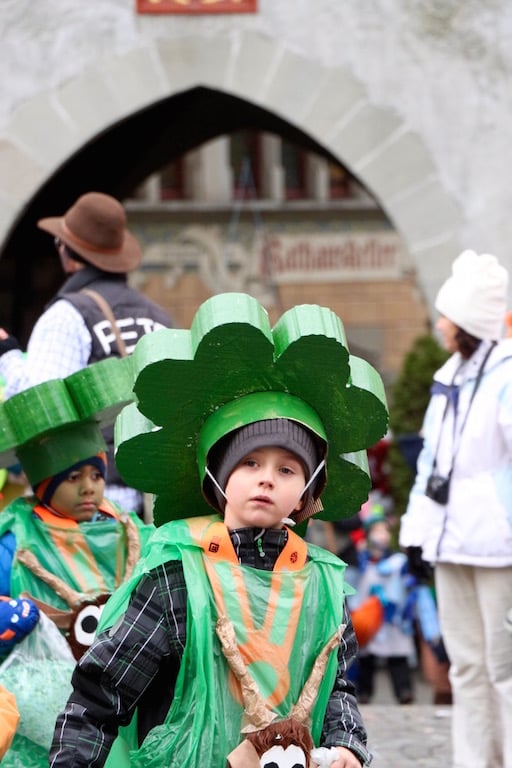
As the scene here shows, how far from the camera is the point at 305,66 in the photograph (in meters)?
10.1

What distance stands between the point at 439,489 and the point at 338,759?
2880 millimetres

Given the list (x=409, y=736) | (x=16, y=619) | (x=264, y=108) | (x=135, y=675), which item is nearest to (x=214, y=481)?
(x=135, y=675)

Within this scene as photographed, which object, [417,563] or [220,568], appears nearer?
[220,568]

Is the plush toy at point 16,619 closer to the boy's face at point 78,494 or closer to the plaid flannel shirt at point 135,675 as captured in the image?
the boy's face at point 78,494

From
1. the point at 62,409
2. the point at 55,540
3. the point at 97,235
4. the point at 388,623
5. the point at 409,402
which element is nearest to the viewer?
the point at 62,409

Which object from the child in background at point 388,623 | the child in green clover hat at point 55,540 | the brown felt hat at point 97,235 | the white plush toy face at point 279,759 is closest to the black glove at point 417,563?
the brown felt hat at point 97,235

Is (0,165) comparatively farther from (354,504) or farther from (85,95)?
(354,504)

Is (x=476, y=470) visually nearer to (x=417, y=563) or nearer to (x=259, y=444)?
(x=417, y=563)

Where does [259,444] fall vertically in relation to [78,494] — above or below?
above

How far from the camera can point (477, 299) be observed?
19.0ft

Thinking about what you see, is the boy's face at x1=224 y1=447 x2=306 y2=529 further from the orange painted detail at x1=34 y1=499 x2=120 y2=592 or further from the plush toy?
the orange painted detail at x1=34 y1=499 x2=120 y2=592

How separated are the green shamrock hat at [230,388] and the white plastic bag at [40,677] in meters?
1.04

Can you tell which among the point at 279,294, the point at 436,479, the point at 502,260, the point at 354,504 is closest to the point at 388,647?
the point at 502,260

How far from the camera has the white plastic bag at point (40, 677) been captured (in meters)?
4.11
